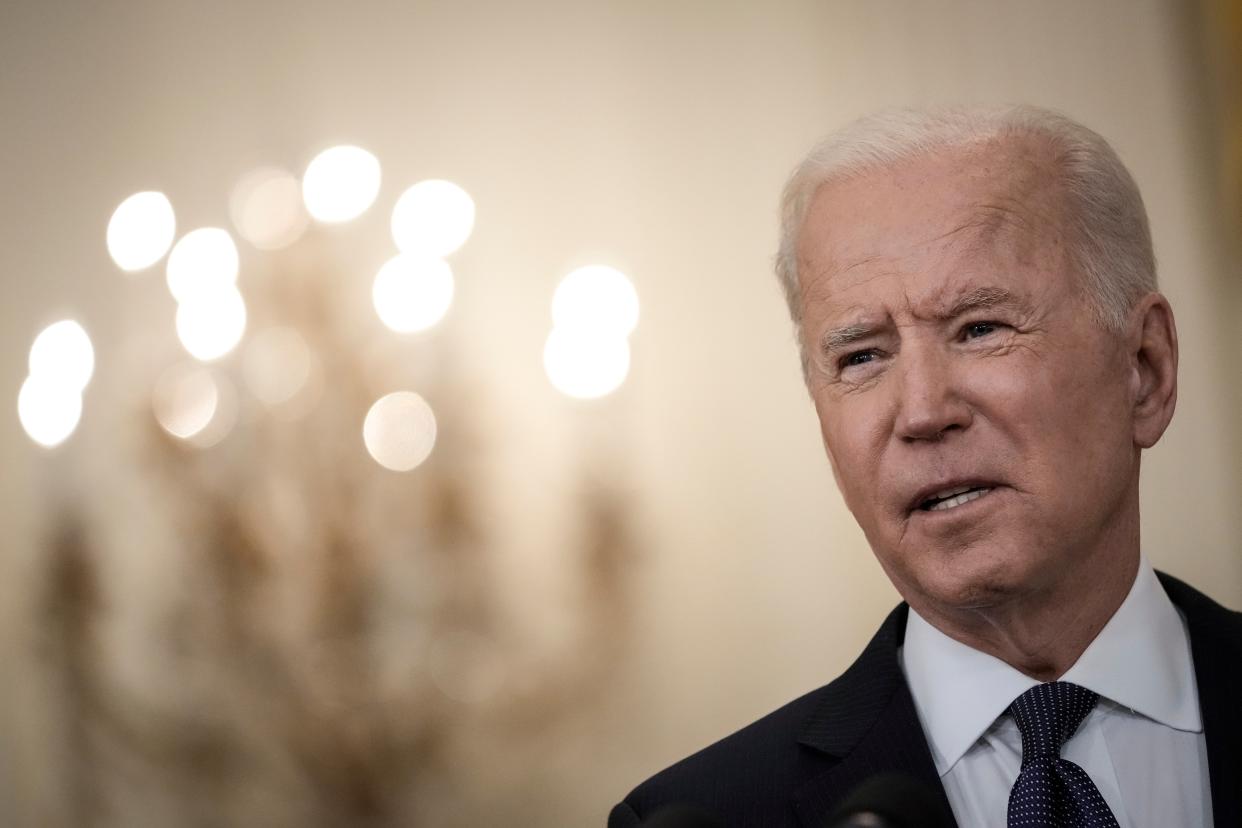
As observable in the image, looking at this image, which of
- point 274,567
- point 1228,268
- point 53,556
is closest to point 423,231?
point 274,567

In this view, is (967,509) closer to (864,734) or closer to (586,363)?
(864,734)

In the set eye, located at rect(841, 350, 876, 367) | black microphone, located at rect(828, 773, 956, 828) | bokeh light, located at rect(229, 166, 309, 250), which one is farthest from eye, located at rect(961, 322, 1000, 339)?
bokeh light, located at rect(229, 166, 309, 250)

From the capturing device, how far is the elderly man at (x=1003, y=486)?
4.54ft

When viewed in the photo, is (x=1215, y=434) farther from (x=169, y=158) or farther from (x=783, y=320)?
(x=169, y=158)

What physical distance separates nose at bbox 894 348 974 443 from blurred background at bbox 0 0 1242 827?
266 centimetres

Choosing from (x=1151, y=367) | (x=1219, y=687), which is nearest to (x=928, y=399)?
(x=1151, y=367)

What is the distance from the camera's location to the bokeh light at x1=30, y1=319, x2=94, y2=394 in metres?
4.13

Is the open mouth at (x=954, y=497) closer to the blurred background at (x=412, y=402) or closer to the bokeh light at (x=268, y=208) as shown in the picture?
the blurred background at (x=412, y=402)

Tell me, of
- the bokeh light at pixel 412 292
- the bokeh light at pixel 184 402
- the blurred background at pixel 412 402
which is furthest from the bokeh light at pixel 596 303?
the bokeh light at pixel 184 402

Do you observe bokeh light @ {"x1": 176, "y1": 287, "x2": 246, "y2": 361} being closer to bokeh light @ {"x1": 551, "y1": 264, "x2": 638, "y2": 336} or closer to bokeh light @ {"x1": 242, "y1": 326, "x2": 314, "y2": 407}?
bokeh light @ {"x1": 242, "y1": 326, "x2": 314, "y2": 407}

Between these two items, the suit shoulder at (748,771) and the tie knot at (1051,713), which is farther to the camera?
the suit shoulder at (748,771)

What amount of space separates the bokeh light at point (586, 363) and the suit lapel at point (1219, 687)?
269 cm

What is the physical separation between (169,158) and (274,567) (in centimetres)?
137

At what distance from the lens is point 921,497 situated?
1.41 m
